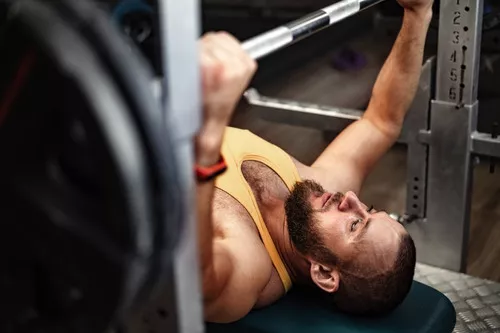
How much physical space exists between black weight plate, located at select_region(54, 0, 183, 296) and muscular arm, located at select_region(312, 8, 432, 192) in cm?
121

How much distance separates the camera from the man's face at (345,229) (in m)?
1.67

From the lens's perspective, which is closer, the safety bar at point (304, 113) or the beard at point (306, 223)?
the beard at point (306, 223)

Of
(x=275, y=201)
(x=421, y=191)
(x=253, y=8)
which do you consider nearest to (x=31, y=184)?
(x=275, y=201)

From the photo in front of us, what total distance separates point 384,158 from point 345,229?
1.77m

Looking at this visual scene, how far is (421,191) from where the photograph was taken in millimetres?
2256

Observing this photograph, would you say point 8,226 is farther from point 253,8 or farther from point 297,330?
point 253,8

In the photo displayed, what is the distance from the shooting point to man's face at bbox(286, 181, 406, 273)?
1673 mm

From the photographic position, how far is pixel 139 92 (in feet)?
2.40

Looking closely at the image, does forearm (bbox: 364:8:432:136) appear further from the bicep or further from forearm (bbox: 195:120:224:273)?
forearm (bbox: 195:120:224:273)

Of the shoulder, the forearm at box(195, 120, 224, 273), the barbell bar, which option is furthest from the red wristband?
the shoulder

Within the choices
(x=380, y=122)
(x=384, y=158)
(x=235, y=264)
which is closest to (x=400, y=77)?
(x=380, y=122)

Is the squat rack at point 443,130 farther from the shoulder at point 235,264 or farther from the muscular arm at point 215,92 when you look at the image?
the muscular arm at point 215,92

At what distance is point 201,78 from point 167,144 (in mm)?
214

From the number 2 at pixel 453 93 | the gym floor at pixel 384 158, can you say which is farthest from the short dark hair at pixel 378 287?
the gym floor at pixel 384 158
